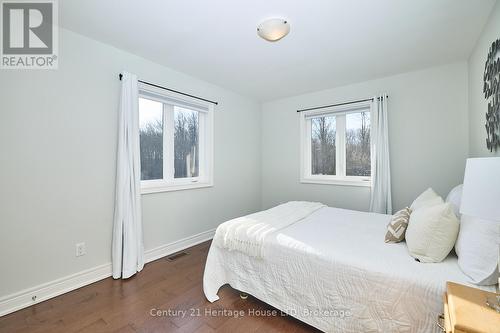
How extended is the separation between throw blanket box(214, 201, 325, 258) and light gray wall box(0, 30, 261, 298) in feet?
4.02

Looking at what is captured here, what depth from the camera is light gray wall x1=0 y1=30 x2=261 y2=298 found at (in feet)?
5.87

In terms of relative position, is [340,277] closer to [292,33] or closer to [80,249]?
[292,33]

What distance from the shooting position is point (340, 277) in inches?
55.9

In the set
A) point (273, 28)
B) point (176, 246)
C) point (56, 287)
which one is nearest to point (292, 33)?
point (273, 28)

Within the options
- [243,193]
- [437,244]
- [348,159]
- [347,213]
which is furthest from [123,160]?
[348,159]

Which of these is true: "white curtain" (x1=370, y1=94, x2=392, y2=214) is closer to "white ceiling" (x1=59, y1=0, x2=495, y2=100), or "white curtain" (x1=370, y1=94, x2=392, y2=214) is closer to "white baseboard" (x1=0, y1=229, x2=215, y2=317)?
"white ceiling" (x1=59, y1=0, x2=495, y2=100)

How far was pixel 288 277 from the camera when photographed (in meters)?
1.62

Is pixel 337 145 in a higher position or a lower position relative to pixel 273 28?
lower

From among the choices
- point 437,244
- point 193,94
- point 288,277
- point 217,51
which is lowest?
point 288,277

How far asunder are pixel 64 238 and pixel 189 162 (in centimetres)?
164

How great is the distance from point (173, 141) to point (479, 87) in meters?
3.43

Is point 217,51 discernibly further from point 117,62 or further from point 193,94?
point 117,62

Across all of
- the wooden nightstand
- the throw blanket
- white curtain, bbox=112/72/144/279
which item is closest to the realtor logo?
white curtain, bbox=112/72/144/279

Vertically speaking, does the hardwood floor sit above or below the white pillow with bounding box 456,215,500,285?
Answer: below
